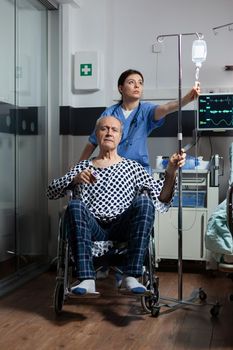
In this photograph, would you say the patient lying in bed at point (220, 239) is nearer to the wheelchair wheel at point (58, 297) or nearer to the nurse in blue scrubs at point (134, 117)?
the nurse in blue scrubs at point (134, 117)

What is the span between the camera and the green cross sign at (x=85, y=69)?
3.87 m

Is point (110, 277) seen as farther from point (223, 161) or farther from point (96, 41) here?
point (96, 41)

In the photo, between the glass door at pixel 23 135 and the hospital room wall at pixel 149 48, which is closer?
the glass door at pixel 23 135

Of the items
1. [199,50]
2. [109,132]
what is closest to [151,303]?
[109,132]

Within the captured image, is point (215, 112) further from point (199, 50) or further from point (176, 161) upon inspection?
point (176, 161)

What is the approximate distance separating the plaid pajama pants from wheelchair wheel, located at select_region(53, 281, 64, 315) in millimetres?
207

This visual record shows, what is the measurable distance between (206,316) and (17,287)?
1.30 metres

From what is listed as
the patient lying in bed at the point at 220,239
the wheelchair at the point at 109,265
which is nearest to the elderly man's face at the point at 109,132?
the wheelchair at the point at 109,265

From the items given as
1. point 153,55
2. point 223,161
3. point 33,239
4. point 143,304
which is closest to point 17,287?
point 33,239

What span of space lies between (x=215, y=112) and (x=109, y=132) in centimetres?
118

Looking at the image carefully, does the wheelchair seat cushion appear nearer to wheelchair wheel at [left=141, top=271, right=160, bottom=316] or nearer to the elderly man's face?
wheelchair wheel at [left=141, top=271, right=160, bottom=316]

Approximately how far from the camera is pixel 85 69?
388cm

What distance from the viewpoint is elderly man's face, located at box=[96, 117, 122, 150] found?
2.65 m

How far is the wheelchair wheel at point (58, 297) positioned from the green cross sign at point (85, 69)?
194cm
